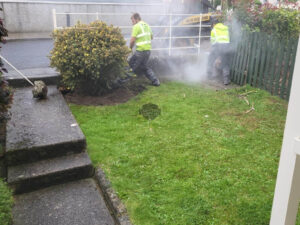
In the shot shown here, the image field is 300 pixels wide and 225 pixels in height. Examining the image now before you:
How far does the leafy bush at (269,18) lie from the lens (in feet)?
25.0

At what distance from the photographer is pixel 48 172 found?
3688mm

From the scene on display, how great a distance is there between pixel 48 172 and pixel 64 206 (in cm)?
52

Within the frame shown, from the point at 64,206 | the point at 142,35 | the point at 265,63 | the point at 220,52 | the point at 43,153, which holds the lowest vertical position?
the point at 64,206

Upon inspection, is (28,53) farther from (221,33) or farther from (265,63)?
(265,63)

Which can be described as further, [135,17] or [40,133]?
[135,17]

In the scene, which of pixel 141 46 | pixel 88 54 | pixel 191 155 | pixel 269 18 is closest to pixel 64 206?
pixel 191 155

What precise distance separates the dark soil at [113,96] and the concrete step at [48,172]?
254cm

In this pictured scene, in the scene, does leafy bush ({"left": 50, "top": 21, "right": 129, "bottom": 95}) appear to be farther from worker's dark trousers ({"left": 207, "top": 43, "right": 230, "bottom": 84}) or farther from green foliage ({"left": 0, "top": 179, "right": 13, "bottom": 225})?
green foliage ({"left": 0, "top": 179, "right": 13, "bottom": 225})

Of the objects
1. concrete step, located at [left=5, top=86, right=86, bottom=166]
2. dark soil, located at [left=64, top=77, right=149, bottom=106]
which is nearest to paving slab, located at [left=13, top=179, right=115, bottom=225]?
concrete step, located at [left=5, top=86, right=86, bottom=166]

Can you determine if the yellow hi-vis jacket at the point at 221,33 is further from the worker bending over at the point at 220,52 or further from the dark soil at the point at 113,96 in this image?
the dark soil at the point at 113,96

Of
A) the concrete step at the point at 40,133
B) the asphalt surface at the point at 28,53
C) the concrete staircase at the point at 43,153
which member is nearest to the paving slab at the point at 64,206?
the concrete staircase at the point at 43,153

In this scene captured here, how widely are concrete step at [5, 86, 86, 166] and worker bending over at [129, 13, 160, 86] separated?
2.80 metres

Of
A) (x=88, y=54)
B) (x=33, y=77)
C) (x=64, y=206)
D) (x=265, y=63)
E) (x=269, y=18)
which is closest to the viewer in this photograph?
(x=64, y=206)

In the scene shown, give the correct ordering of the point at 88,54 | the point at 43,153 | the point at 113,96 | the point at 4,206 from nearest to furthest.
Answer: the point at 4,206 → the point at 43,153 → the point at 88,54 → the point at 113,96
